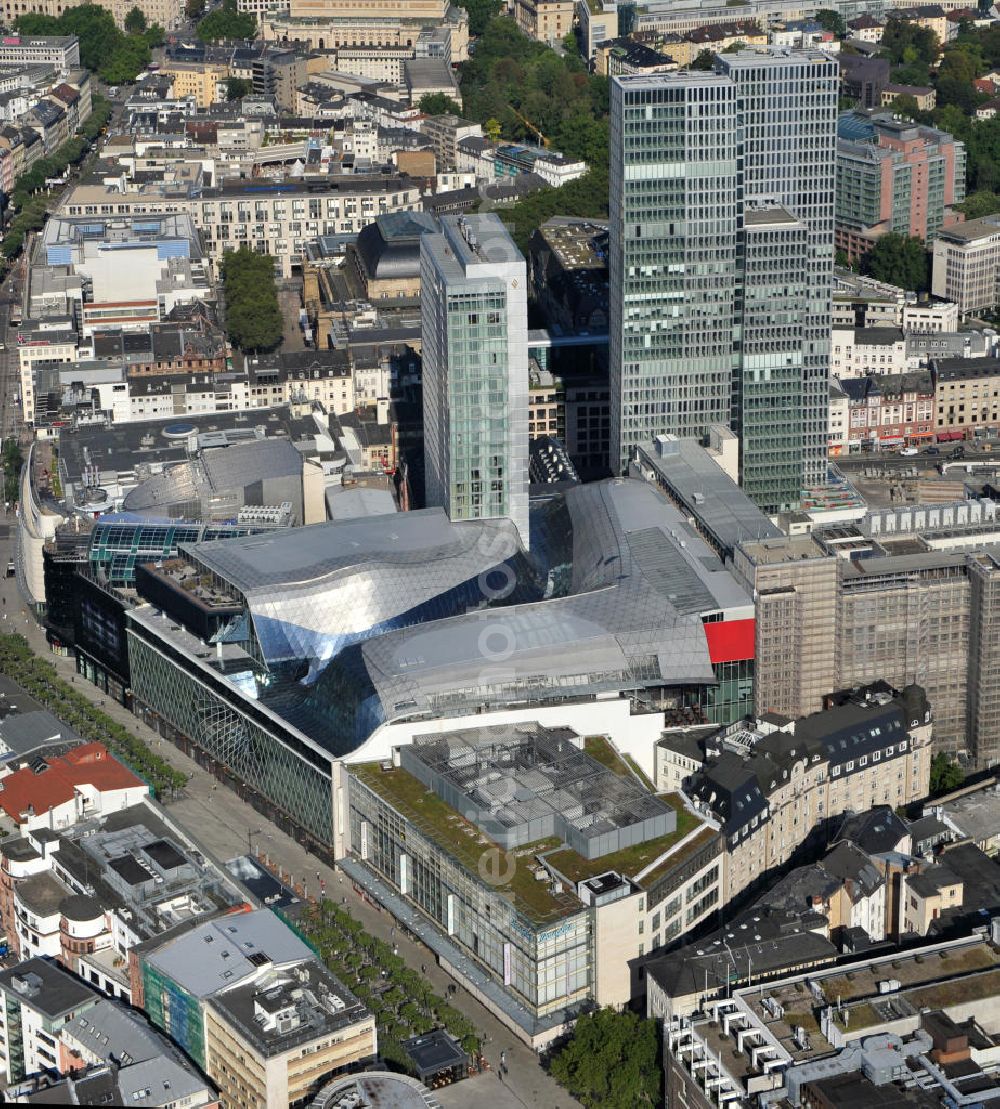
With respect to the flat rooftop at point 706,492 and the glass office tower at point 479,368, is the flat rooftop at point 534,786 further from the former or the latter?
the glass office tower at point 479,368

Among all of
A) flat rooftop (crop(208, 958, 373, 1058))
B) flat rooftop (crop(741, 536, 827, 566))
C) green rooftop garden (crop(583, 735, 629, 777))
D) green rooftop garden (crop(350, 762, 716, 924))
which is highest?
flat rooftop (crop(741, 536, 827, 566))

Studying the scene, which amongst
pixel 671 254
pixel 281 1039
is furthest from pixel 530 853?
pixel 671 254

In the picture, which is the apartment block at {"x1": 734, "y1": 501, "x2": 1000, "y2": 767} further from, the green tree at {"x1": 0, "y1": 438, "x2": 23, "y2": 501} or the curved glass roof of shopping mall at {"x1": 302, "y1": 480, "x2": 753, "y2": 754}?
the green tree at {"x1": 0, "y1": 438, "x2": 23, "y2": 501}

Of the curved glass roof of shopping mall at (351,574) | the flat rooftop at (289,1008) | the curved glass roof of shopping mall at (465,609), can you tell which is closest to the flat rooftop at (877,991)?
the flat rooftop at (289,1008)

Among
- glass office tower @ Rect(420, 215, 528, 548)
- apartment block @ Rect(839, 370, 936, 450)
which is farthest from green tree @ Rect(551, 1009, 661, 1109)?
apartment block @ Rect(839, 370, 936, 450)

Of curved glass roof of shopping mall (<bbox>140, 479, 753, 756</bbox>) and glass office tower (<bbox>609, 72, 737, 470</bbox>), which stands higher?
glass office tower (<bbox>609, 72, 737, 470</bbox>)

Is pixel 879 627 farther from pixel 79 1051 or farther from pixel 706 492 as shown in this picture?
pixel 79 1051
